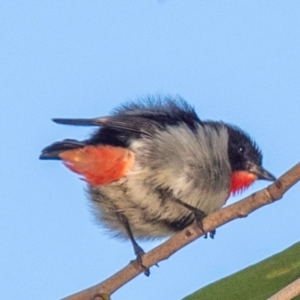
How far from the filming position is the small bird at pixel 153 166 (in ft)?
11.3

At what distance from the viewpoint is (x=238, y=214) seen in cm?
241

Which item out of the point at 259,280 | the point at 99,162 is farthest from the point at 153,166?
the point at 259,280

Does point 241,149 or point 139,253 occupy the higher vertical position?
point 241,149

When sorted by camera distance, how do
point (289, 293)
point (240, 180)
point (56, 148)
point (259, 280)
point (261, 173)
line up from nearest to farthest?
point (289, 293), point (259, 280), point (56, 148), point (240, 180), point (261, 173)

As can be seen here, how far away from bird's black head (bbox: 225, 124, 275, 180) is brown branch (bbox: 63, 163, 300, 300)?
1.16 metres

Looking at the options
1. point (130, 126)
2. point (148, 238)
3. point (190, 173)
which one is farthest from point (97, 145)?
point (148, 238)

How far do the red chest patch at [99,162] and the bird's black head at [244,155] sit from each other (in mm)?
681

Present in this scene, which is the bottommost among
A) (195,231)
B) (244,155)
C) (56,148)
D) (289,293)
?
(289,293)

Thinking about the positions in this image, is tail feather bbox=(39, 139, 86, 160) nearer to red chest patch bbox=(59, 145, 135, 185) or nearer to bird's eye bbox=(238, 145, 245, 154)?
red chest patch bbox=(59, 145, 135, 185)

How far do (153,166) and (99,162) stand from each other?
1.01 ft

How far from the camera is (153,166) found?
11.7 feet

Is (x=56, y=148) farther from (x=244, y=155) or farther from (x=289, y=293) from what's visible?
(x=289, y=293)

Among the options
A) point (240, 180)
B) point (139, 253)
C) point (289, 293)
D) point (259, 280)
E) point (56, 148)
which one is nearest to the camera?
point (289, 293)

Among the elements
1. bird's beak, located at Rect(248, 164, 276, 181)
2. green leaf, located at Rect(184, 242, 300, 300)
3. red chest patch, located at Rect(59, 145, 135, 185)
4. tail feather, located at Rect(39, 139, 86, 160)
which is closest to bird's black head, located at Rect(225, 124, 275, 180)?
bird's beak, located at Rect(248, 164, 276, 181)
